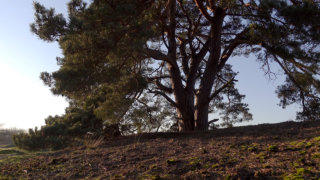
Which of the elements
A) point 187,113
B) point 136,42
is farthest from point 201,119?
point 136,42

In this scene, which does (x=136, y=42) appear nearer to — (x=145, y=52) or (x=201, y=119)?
(x=145, y=52)

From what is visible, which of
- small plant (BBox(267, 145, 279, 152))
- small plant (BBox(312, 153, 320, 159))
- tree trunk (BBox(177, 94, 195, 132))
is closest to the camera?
small plant (BBox(312, 153, 320, 159))

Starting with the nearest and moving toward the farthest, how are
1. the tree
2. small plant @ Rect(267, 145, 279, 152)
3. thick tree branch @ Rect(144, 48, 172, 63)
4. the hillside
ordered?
the hillside
small plant @ Rect(267, 145, 279, 152)
the tree
thick tree branch @ Rect(144, 48, 172, 63)

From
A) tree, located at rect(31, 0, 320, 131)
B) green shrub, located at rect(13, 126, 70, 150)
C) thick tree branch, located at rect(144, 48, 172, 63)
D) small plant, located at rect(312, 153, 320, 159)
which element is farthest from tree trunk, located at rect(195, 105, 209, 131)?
small plant, located at rect(312, 153, 320, 159)

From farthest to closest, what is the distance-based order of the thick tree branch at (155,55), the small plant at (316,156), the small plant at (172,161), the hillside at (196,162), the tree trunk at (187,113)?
the tree trunk at (187,113), the thick tree branch at (155,55), the small plant at (172,161), the small plant at (316,156), the hillside at (196,162)

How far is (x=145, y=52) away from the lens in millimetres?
6379

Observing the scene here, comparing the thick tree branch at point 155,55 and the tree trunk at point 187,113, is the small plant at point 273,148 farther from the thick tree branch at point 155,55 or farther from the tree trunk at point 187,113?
the tree trunk at point 187,113

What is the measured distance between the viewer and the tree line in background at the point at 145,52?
5.53 metres

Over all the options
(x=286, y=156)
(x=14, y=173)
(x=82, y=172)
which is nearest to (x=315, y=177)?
(x=286, y=156)

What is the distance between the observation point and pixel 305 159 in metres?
3.46

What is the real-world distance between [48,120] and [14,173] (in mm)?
3896

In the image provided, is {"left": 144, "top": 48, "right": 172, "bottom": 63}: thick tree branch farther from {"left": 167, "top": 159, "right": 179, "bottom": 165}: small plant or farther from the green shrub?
{"left": 167, "top": 159, "right": 179, "bottom": 165}: small plant

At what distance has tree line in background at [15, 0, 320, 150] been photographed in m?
5.53

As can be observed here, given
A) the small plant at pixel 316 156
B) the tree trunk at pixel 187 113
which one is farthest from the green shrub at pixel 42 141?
the small plant at pixel 316 156
